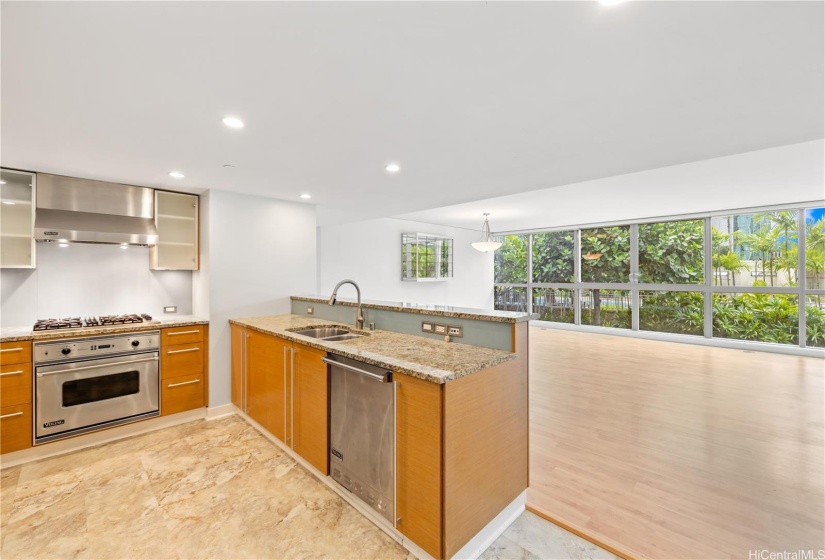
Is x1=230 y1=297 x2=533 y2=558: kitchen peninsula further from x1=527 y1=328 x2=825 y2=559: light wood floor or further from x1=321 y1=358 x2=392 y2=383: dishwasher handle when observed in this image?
x1=527 y1=328 x2=825 y2=559: light wood floor

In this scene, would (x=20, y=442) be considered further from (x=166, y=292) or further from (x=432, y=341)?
(x=432, y=341)

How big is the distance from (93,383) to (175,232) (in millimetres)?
1530

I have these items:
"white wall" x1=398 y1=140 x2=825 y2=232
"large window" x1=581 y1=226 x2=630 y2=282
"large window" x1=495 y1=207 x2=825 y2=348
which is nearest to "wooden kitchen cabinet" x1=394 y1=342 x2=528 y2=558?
"white wall" x1=398 y1=140 x2=825 y2=232

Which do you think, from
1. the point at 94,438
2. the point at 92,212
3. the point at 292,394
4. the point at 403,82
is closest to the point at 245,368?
the point at 292,394

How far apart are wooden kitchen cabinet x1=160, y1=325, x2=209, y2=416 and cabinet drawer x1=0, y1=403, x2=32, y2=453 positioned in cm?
83

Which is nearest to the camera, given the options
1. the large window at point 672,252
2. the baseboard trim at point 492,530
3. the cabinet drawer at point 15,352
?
the baseboard trim at point 492,530

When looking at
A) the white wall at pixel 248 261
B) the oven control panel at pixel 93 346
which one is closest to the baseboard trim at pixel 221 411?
the white wall at pixel 248 261

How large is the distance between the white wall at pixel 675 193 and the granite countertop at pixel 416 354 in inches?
125

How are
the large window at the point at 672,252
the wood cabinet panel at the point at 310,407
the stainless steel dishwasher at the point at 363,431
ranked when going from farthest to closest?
1. the large window at the point at 672,252
2. the wood cabinet panel at the point at 310,407
3. the stainless steel dishwasher at the point at 363,431

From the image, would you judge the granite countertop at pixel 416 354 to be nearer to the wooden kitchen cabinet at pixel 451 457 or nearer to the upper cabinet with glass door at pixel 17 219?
the wooden kitchen cabinet at pixel 451 457

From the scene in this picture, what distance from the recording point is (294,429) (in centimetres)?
255

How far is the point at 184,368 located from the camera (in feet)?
11.0

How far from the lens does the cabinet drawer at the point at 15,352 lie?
254 centimetres

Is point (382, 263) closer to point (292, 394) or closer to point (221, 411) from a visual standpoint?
point (221, 411)
